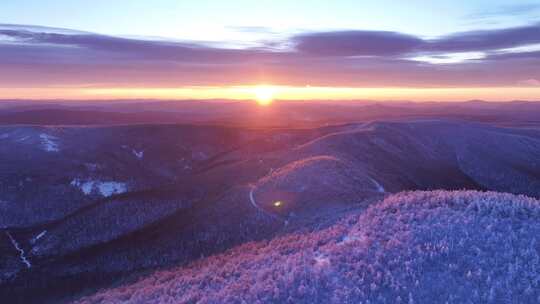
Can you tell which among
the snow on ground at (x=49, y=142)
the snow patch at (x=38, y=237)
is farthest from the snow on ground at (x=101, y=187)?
the snow on ground at (x=49, y=142)

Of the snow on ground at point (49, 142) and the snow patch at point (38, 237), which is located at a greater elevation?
the snow on ground at point (49, 142)

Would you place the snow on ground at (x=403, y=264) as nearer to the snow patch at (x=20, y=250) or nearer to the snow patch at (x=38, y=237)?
the snow patch at (x=20, y=250)

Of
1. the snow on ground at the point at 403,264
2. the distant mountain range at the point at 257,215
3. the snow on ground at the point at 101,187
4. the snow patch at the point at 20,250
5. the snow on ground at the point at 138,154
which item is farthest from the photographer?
the snow on ground at the point at 138,154

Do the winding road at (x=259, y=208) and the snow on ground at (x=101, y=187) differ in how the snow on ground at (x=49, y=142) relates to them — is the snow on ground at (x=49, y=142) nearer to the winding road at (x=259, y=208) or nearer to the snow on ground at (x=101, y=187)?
the snow on ground at (x=101, y=187)

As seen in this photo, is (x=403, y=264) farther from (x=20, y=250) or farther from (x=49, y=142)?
(x=49, y=142)

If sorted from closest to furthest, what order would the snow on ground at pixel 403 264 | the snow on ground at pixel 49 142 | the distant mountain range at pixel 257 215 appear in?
1. the snow on ground at pixel 403 264
2. the distant mountain range at pixel 257 215
3. the snow on ground at pixel 49 142

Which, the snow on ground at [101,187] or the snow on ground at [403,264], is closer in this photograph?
the snow on ground at [403,264]

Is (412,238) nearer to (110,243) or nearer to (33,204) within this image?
(110,243)

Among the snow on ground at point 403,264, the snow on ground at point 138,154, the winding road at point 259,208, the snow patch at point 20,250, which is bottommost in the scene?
the snow patch at point 20,250
